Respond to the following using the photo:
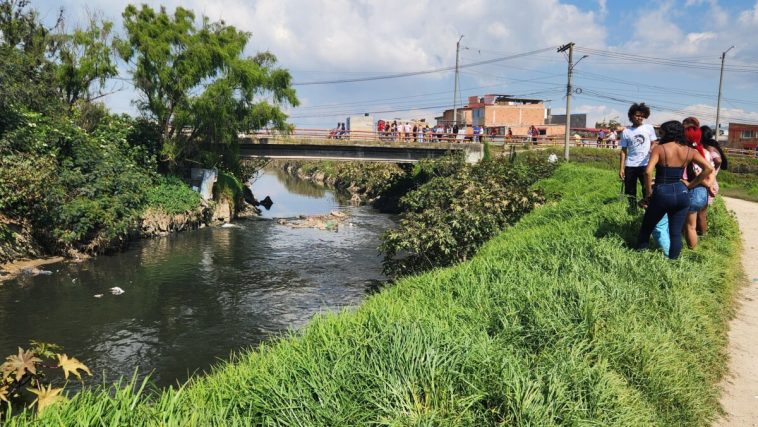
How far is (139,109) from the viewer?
1172 inches

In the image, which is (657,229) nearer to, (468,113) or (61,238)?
(61,238)

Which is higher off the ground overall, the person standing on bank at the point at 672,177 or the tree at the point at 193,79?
the tree at the point at 193,79

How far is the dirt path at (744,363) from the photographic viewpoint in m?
4.77

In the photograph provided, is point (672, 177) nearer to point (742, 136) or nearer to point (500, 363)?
point (500, 363)

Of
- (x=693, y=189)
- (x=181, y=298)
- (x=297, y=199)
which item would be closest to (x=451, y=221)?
(x=693, y=189)

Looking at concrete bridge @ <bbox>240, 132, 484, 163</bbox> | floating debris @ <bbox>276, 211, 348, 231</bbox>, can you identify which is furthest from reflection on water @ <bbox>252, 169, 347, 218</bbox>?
concrete bridge @ <bbox>240, 132, 484, 163</bbox>

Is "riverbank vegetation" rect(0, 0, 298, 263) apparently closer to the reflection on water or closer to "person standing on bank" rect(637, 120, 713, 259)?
the reflection on water

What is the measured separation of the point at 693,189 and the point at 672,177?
1.11 m

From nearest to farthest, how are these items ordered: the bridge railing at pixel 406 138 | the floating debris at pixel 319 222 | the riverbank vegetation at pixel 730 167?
1. the riverbank vegetation at pixel 730 167
2. the floating debris at pixel 319 222
3. the bridge railing at pixel 406 138

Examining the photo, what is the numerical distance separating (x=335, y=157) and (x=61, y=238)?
1889cm

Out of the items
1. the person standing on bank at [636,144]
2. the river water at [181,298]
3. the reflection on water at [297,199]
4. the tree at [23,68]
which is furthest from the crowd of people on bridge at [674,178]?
the reflection on water at [297,199]

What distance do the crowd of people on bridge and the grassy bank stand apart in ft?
2.04

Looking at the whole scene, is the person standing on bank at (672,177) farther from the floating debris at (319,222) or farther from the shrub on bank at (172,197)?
the shrub on bank at (172,197)

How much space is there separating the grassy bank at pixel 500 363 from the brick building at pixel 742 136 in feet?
201
